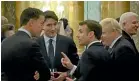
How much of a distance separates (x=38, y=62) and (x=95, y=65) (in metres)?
0.54

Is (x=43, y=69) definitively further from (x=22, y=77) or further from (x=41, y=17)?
(x=41, y=17)

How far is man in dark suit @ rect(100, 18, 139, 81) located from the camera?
11.5 ft

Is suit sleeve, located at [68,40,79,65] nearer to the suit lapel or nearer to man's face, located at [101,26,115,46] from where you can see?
Result: the suit lapel

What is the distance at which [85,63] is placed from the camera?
3.46 m

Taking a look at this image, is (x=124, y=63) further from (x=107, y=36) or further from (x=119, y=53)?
(x=107, y=36)

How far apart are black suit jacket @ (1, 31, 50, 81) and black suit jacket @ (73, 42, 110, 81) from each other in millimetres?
439

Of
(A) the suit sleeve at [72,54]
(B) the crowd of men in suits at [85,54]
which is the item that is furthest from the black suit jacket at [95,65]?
(A) the suit sleeve at [72,54]

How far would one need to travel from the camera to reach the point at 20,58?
342cm

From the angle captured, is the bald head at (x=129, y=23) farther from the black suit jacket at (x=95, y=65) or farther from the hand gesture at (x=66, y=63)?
the black suit jacket at (x=95, y=65)

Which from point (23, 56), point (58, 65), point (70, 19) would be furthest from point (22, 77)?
point (70, 19)

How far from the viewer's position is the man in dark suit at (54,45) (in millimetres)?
4617

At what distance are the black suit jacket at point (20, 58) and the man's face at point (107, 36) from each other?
795 millimetres

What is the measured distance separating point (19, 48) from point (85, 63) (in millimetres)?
631

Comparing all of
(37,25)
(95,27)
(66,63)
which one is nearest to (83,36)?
(95,27)
